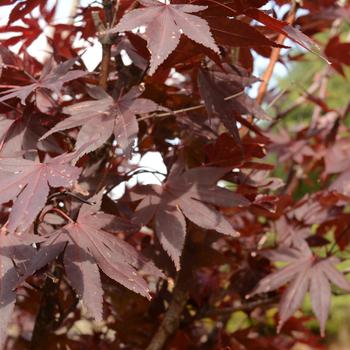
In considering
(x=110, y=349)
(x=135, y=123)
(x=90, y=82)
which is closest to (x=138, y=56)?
(x=90, y=82)

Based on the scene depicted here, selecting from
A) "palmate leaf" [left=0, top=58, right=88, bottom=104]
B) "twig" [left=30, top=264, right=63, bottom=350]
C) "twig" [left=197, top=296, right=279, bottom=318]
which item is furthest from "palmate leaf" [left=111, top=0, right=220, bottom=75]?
"twig" [left=197, top=296, right=279, bottom=318]

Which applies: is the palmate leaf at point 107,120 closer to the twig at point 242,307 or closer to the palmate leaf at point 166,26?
the palmate leaf at point 166,26

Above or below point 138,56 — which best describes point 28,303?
below

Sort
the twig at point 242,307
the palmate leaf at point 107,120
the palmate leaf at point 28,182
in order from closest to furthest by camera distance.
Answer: the palmate leaf at point 28,182 < the palmate leaf at point 107,120 < the twig at point 242,307

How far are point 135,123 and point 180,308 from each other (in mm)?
464

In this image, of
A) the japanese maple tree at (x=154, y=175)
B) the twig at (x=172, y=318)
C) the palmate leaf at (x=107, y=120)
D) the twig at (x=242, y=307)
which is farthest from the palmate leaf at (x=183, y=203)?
the twig at (x=242, y=307)

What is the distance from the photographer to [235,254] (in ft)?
4.22

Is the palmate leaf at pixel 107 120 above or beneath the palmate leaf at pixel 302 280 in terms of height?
above

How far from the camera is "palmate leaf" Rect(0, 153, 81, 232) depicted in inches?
25.2

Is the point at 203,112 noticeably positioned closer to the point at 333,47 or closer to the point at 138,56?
the point at 138,56

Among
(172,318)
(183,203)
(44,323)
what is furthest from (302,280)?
(44,323)

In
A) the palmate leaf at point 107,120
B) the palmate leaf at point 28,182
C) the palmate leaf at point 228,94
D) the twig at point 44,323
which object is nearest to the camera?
the palmate leaf at point 28,182

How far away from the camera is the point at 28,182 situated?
2.25ft

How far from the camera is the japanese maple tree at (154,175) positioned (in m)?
0.70
